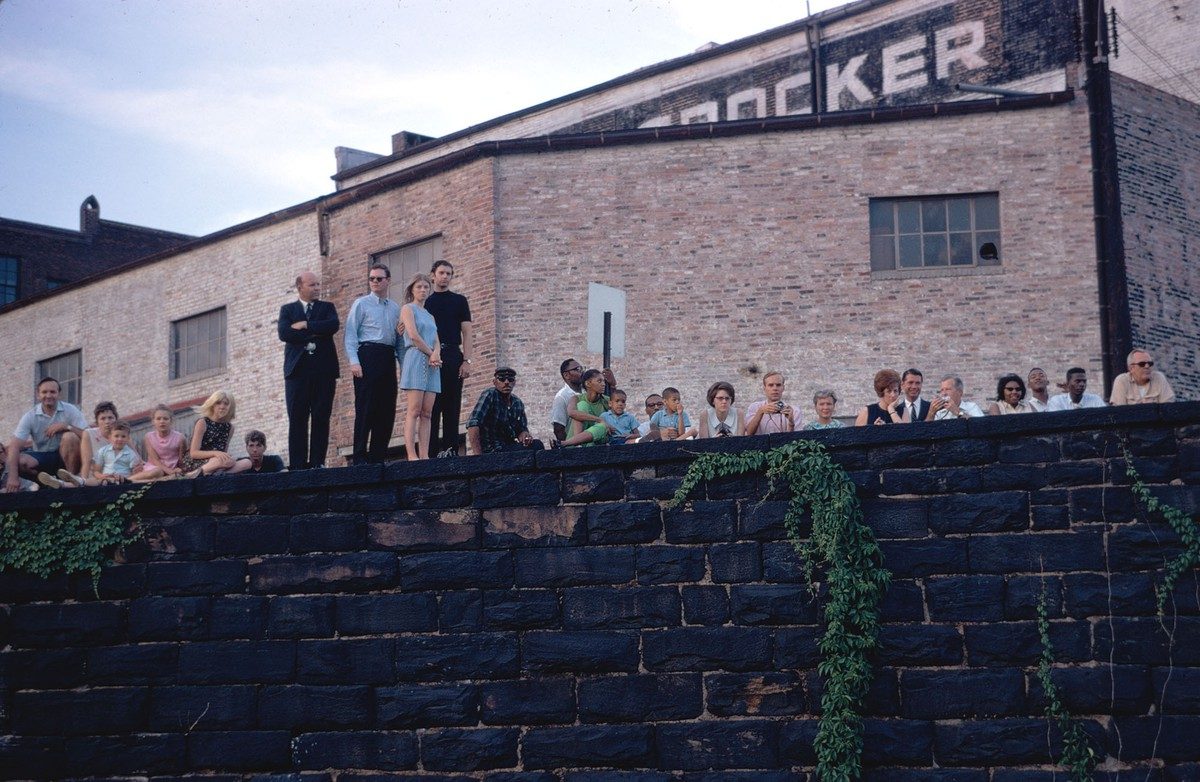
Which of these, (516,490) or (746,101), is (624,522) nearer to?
(516,490)

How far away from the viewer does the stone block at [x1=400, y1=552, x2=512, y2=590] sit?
367 inches

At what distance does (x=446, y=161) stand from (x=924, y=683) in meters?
14.9

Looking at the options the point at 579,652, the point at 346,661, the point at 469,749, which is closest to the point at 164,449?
the point at 346,661

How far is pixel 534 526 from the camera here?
9328 mm

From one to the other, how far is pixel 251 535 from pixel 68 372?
69.3 ft

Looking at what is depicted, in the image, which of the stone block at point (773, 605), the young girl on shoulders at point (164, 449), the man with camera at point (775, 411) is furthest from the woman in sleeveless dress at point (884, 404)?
the young girl on shoulders at point (164, 449)

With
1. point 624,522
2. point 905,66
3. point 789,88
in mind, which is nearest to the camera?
point 624,522

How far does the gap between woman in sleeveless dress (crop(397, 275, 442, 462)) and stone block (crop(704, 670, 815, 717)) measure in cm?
368

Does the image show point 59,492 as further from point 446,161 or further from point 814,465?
point 446,161

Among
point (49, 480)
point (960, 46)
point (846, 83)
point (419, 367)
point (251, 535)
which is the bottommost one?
point (251, 535)

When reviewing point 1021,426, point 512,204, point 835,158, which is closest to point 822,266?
point 835,158

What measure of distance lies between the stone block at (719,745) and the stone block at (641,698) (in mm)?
102

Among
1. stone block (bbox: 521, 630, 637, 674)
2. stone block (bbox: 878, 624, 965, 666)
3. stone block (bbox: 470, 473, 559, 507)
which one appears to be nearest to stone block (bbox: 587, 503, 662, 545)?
stone block (bbox: 470, 473, 559, 507)

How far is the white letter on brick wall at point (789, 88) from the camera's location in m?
26.6
